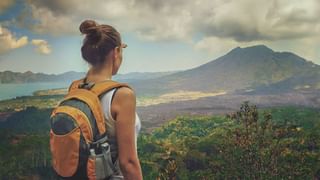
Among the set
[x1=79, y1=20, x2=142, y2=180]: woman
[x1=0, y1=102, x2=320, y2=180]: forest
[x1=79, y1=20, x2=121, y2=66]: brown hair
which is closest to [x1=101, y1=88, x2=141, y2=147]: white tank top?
[x1=79, y1=20, x2=142, y2=180]: woman

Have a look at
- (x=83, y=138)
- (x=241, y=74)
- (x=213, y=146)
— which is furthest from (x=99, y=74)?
(x=241, y=74)

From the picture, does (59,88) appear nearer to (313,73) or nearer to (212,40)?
(212,40)

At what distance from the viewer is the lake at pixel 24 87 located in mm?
4379

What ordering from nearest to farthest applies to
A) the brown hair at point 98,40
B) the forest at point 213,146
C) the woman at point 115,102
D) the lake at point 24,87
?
1. the woman at point 115,102
2. the brown hair at point 98,40
3. the forest at point 213,146
4. the lake at point 24,87

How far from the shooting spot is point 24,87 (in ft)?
14.3

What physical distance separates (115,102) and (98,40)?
8.6 inches

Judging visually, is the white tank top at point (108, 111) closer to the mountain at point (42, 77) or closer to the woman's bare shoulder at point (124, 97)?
the woman's bare shoulder at point (124, 97)

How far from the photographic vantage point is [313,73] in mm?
4625

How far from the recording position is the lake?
438 cm

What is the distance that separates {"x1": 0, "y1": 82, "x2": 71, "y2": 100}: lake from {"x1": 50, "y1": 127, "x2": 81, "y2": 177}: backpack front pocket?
2812mm

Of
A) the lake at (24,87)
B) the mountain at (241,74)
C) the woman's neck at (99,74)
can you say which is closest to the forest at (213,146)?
the lake at (24,87)

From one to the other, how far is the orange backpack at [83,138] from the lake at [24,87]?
2.81 meters

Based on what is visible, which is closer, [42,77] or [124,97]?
[124,97]

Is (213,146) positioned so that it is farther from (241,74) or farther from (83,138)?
(83,138)
